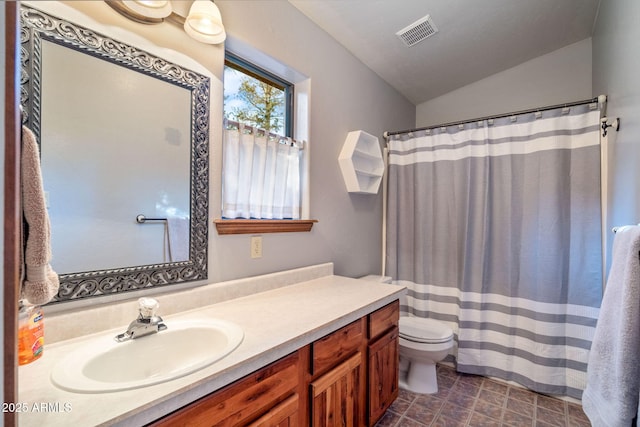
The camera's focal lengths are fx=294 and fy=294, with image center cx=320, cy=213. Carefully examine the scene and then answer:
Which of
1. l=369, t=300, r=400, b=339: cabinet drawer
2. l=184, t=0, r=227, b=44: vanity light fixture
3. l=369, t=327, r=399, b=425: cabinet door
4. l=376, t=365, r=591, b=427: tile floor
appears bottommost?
l=376, t=365, r=591, b=427: tile floor

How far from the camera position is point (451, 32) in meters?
2.08

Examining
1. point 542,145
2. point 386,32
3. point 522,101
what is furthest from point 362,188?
point 522,101

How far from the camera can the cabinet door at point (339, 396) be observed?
1.15 meters

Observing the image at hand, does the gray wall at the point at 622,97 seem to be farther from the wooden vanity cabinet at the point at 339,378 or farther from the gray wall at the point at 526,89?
the wooden vanity cabinet at the point at 339,378

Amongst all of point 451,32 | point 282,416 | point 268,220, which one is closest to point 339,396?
point 282,416

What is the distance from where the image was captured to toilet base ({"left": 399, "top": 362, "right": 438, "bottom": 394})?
6.77ft

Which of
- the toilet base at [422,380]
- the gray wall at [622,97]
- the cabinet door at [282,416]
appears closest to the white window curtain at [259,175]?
the cabinet door at [282,416]

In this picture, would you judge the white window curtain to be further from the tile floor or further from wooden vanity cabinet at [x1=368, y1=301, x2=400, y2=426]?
the tile floor

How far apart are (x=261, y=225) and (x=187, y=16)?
38.1 inches

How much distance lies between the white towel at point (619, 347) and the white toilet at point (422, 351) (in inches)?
38.6

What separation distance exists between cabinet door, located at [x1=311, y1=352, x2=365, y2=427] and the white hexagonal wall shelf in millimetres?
1196

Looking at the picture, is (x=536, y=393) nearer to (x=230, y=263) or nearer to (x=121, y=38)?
(x=230, y=263)

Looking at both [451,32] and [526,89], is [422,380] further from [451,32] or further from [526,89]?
[526,89]

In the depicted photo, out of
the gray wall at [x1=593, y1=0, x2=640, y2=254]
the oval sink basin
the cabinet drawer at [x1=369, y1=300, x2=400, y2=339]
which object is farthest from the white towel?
the oval sink basin
